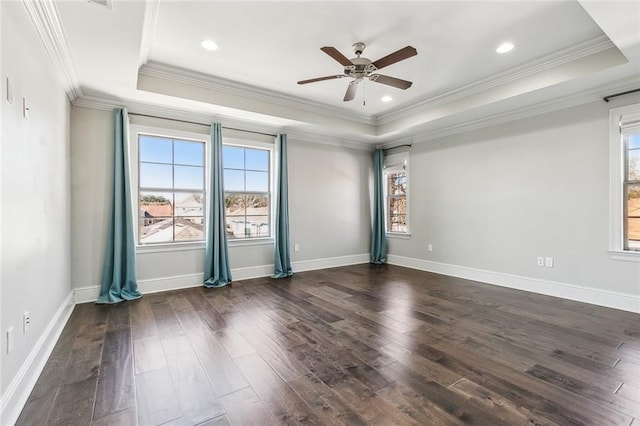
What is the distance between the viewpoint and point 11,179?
73.4 inches

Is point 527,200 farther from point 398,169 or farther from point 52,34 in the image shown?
point 52,34

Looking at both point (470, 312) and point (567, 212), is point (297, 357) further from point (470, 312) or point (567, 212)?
point (567, 212)

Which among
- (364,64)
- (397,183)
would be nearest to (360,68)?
(364,64)

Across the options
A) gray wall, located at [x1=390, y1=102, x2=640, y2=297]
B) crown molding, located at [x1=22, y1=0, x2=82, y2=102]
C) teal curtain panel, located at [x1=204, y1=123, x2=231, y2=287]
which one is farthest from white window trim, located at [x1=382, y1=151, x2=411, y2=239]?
crown molding, located at [x1=22, y1=0, x2=82, y2=102]

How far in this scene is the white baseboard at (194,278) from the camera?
13.0 feet


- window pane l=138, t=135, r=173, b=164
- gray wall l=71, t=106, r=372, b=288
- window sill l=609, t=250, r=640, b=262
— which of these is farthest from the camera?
window pane l=138, t=135, r=173, b=164

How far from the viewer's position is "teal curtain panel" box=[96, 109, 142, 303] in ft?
13.1

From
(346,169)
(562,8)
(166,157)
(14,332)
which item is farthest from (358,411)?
(346,169)

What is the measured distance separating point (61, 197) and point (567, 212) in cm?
607

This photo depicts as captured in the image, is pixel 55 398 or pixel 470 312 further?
pixel 470 312

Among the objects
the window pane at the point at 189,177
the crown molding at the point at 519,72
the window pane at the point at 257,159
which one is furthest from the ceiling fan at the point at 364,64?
the window pane at the point at 189,177

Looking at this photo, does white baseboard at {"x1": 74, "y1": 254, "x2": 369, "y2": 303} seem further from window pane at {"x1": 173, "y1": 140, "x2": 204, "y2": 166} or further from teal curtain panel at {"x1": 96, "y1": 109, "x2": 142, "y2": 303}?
window pane at {"x1": 173, "y1": 140, "x2": 204, "y2": 166}

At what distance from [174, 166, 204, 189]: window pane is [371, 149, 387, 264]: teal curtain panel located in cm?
356

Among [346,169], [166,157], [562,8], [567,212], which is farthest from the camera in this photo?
[346,169]
